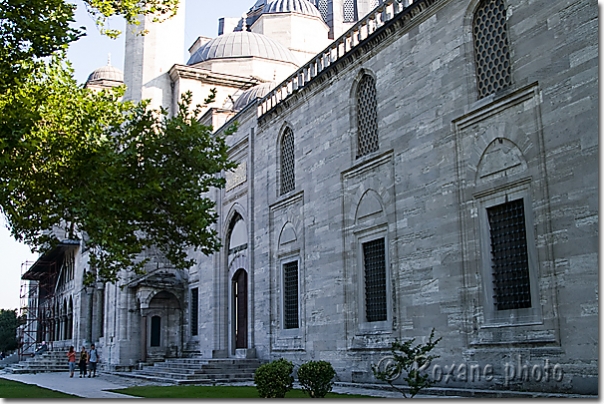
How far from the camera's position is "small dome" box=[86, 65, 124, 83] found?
4975 cm

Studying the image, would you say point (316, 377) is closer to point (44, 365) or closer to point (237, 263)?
point (237, 263)

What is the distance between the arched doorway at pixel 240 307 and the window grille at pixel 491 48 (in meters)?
12.0

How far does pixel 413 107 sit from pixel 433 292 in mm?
3917

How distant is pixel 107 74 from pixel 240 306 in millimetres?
32426

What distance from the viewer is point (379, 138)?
15.7 m

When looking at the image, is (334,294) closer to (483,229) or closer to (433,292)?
(433,292)

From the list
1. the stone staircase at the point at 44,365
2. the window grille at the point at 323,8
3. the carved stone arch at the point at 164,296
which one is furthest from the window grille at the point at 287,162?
the window grille at the point at 323,8

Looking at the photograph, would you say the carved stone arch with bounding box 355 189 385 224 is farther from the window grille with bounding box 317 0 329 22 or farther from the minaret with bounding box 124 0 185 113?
the window grille with bounding box 317 0 329 22

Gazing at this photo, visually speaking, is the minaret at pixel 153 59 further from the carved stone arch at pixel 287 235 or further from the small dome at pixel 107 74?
the small dome at pixel 107 74

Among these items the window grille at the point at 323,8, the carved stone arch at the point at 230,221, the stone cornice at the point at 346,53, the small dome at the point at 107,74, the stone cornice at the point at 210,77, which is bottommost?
the carved stone arch at the point at 230,221

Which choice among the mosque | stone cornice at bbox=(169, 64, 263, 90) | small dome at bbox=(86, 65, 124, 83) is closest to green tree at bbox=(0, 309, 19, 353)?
small dome at bbox=(86, 65, 124, 83)

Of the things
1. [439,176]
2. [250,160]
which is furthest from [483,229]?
[250,160]

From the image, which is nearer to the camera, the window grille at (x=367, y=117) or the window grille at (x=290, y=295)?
the window grille at (x=367, y=117)

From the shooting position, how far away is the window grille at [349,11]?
50478mm
